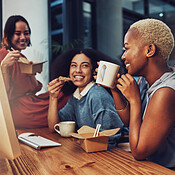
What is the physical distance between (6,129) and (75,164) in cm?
37

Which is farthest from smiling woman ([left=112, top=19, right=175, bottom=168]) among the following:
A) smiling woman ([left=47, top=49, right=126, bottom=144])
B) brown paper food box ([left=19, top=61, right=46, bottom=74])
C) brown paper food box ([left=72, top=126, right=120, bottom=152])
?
brown paper food box ([left=19, top=61, right=46, bottom=74])

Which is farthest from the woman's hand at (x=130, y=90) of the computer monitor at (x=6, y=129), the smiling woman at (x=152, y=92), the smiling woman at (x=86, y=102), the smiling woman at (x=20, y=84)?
the smiling woman at (x=20, y=84)

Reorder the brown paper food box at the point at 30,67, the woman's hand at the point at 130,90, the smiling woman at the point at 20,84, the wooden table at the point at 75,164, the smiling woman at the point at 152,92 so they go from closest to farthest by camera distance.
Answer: the wooden table at the point at 75,164
the smiling woman at the point at 152,92
the woman's hand at the point at 130,90
the brown paper food box at the point at 30,67
the smiling woman at the point at 20,84

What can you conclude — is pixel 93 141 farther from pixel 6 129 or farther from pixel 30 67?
pixel 30 67

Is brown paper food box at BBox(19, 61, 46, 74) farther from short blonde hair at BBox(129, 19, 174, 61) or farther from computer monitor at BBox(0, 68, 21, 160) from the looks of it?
computer monitor at BBox(0, 68, 21, 160)

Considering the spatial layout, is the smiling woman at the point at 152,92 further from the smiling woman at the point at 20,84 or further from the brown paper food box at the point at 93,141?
the smiling woman at the point at 20,84

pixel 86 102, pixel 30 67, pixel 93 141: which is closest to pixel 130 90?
pixel 93 141

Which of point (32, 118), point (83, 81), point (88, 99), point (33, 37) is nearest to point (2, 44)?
point (33, 37)

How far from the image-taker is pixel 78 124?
5.07 ft

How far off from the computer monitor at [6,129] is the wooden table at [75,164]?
8.9 inches

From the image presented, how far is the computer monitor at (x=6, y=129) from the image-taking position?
45cm

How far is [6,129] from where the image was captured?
46 centimetres

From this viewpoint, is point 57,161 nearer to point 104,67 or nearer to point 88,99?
point 104,67

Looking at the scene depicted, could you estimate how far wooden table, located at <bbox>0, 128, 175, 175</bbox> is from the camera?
0.69 meters
